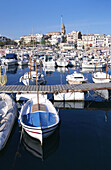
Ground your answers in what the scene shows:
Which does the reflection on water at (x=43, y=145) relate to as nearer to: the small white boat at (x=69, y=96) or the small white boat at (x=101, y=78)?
the small white boat at (x=69, y=96)

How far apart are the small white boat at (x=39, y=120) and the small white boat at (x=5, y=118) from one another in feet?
3.59

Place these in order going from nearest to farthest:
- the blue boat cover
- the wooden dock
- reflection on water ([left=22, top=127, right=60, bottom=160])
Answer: reflection on water ([left=22, top=127, right=60, bottom=160]) < the blue boat cover < the wooden dock

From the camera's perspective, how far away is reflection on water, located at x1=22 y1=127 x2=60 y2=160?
12.4 m

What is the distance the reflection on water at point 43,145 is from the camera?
40.6ft

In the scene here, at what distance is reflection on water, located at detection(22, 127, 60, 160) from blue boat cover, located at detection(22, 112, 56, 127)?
4.35ft

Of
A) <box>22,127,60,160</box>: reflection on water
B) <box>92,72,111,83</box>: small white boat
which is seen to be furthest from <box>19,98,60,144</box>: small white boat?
<box>92,72,111,83</box>: small white boat

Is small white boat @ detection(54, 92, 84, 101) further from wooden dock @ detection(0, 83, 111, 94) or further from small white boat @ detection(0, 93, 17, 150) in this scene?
small white boat @ detection(0, 93, 17, 150)

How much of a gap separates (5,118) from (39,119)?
3190 millimetres

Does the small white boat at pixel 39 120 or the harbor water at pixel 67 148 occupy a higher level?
the small white boat at pixel 39 120

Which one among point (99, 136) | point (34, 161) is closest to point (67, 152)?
point (34, 161)

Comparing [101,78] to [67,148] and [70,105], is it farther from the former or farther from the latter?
[67,148]

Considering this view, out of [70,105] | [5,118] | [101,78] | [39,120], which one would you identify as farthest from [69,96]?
[101,78]

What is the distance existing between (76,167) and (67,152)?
→ 1.64m

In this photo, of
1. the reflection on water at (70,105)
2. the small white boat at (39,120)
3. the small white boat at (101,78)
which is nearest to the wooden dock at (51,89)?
the reflection on water at (70,105)
